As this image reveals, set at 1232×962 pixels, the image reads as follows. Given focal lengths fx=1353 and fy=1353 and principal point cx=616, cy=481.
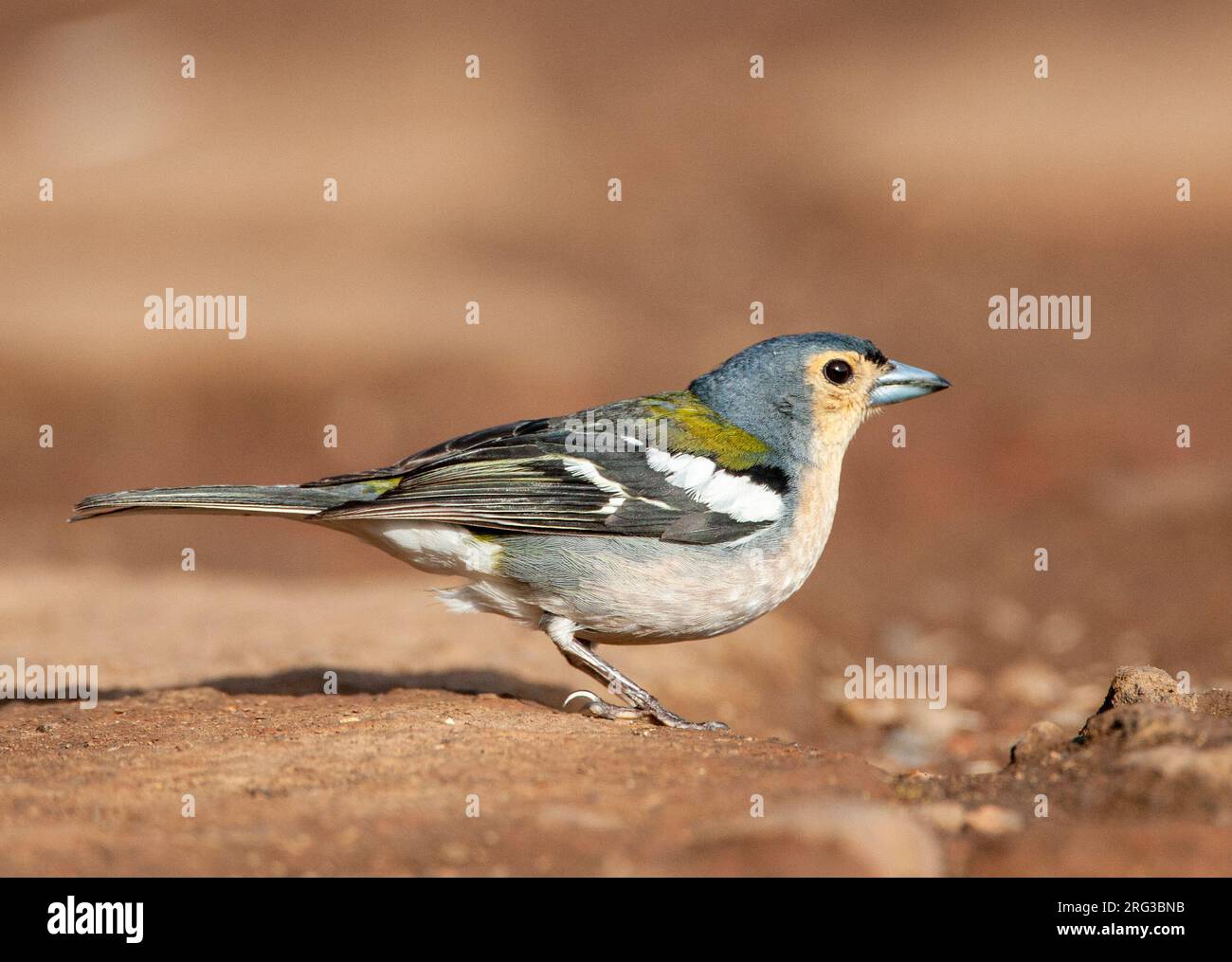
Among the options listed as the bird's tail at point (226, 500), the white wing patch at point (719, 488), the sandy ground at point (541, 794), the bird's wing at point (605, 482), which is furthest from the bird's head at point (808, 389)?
the bird's tail at point (226, 500)

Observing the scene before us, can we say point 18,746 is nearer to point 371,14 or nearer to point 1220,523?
point 1220,523

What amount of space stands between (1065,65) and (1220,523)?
17.3 metres

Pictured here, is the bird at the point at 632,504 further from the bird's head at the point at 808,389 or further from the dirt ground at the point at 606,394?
the dirt ground at the point at 606,394

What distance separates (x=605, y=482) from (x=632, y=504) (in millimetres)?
174

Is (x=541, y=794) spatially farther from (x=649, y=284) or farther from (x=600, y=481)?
(x=649, y=284)

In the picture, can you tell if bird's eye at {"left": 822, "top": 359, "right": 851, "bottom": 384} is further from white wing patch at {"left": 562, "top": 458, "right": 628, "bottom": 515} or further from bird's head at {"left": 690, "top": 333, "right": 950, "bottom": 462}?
white wing patch at {"left": 562, "top": 458, "right": 628, "bottom": 515}

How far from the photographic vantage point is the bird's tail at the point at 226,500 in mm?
5977

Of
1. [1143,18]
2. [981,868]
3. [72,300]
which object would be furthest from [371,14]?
[981,868]

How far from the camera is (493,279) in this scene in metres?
20.0

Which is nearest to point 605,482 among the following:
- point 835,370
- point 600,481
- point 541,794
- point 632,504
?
point 600,481

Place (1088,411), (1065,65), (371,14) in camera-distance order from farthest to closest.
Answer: (371,14) < (1065,65) < (1088,411)

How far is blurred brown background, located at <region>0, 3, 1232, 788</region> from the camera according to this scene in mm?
9914

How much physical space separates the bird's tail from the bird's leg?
43.4 inches

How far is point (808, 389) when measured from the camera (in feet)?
22.0
